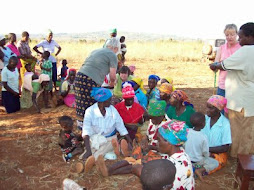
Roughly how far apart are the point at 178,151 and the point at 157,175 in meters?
0.85

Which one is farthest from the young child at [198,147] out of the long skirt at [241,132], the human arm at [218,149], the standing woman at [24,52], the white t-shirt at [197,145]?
the standing woman at [24,52]

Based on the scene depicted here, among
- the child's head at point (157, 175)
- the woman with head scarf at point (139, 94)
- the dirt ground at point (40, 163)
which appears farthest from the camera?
the woman with head scarf at point (139, 94)

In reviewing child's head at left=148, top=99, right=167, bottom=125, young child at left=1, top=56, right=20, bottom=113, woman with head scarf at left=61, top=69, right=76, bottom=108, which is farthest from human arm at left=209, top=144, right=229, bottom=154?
young child at left=1, top=56, right=20, bottom=113

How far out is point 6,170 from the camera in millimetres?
3816

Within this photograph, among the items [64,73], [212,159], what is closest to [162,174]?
[212,159]

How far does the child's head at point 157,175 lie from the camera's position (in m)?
1.77

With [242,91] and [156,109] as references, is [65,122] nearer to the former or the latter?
[156,109]

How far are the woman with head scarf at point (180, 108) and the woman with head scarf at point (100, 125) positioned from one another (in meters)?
0.87

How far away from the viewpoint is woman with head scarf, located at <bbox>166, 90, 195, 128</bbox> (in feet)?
14.0

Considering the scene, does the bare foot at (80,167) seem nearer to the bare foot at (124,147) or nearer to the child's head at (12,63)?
the bare foot at (124,147)

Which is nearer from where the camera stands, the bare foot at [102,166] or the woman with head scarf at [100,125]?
the bare foot at [102,166]

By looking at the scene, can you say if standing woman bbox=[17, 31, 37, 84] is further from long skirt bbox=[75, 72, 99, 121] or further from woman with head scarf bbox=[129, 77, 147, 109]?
long skirt bbox=[75, 72, 99, 121]

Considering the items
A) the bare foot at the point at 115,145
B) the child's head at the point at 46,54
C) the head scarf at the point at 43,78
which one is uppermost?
the child's head at the point at 46,54

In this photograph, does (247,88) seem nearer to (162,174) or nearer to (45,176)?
(162,174)
